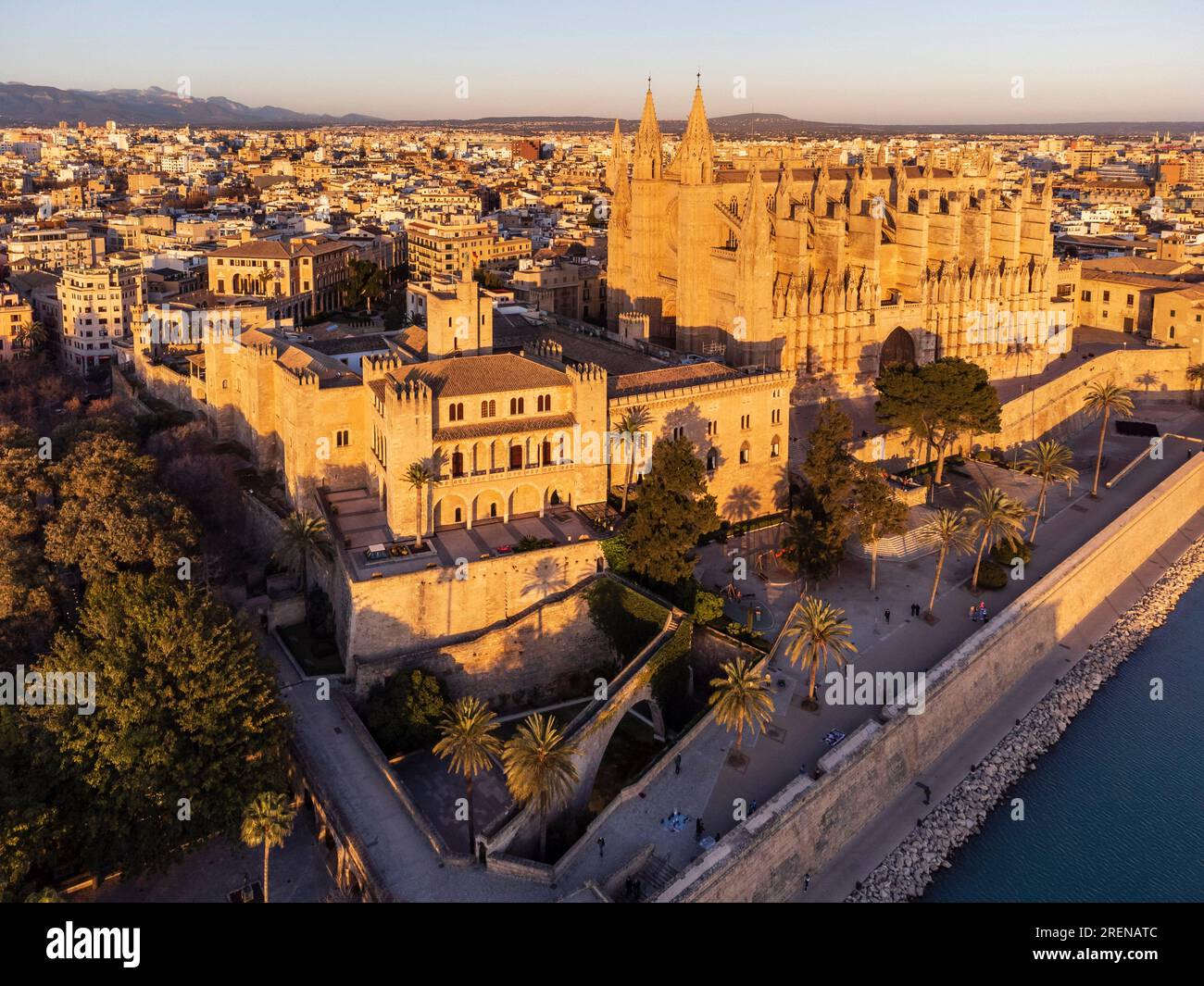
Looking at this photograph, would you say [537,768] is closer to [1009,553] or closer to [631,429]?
[631,429]

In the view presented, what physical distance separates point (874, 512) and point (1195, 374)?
3652 centimetres

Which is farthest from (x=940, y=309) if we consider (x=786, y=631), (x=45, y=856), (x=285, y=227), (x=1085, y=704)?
(x=285, y=227)

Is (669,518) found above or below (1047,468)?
below

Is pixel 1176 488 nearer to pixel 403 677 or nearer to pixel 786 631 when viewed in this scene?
pixel 786 631

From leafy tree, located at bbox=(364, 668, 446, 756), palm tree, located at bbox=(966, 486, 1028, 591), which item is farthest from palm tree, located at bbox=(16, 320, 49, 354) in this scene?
palm tree, located at bbox=(966, 486, 1028, 591)

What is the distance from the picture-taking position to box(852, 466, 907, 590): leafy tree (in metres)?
37.3

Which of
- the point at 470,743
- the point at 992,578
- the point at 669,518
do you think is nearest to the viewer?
the point at 470,743

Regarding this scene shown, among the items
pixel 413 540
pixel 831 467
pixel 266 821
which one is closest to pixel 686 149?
pixel 831 467

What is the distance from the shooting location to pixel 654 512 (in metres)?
34.7

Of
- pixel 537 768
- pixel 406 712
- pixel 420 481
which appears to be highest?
pixel 420 481

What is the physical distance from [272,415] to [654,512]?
16.4 m

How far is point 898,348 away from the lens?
186 feet
